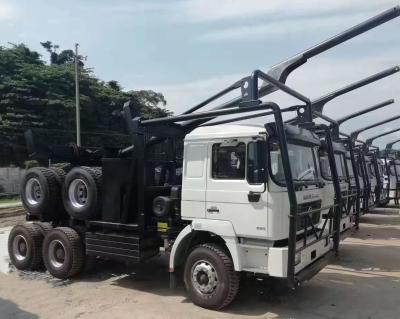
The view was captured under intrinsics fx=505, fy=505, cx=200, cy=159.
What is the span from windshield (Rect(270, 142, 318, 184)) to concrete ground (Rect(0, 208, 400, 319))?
70.2 inches

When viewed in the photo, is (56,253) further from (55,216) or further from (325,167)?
(325,167)

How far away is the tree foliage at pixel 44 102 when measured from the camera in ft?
120

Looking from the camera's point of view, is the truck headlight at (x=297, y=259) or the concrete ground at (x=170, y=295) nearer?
the truck headlight at (x=297, y=259)

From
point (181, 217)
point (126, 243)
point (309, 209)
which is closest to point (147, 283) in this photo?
point (126, 243)

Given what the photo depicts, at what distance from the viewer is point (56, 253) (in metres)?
8.87

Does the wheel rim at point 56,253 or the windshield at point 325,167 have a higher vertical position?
A: the windshield at point 325,167

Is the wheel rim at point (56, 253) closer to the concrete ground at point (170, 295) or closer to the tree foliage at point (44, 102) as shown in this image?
the concrete ground at point (170, 295)

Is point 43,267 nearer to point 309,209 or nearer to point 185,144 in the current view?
point 185,144

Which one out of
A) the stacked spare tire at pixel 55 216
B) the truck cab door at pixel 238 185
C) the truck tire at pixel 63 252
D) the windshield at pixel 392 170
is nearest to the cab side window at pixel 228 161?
the truck cab door at pixel 238 185

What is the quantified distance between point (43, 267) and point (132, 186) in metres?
2.93

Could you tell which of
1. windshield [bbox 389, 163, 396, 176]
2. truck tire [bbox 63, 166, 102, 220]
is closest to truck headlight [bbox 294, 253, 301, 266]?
truck tire [bbox 63, 166, 102, 220]

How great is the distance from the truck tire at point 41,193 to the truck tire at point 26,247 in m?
0.31

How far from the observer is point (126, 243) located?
7820 millimetres

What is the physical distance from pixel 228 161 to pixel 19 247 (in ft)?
16.2
